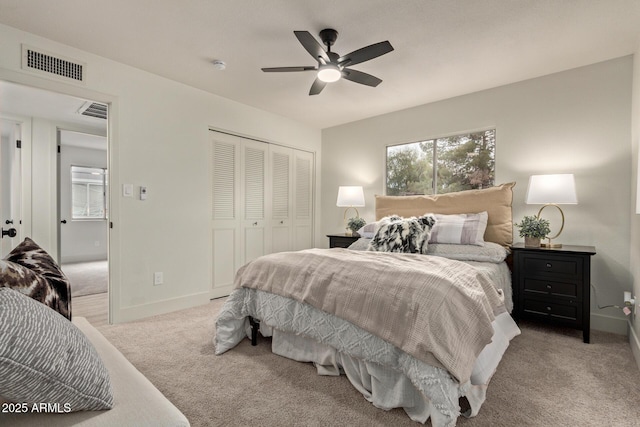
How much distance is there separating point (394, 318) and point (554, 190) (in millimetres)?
2149

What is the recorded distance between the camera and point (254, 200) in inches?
170

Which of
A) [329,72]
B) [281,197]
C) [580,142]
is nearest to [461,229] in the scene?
[580,142]

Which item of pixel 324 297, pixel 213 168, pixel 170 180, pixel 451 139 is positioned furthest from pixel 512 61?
pixel 170 180

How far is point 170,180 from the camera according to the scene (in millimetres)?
3420

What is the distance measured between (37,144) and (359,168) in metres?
4.32

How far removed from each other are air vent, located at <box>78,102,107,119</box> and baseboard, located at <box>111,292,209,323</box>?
251cm

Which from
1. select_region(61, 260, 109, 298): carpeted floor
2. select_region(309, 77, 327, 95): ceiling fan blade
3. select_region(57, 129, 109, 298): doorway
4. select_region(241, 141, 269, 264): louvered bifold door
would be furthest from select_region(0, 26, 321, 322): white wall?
select_region(57, 129, 109, 298): doorway

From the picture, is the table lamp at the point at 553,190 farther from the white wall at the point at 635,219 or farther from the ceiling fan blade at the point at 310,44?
the ceiling fan blade at the point at 310,44

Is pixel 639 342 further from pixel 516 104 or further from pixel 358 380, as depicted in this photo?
pixel 516 104

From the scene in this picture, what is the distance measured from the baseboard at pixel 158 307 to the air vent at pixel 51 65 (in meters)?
2.11

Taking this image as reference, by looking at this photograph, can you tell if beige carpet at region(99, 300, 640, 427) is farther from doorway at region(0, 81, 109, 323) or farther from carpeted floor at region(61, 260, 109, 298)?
doorway at region(0, 81, 109, 323)

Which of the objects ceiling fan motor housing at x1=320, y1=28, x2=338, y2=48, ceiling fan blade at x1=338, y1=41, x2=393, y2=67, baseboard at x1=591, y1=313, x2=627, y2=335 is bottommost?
baseboard at x1=591, y1=313, x2=627, y2=335

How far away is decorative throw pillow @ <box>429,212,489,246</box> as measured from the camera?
118 inches

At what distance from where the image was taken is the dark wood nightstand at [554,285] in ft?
8.41
